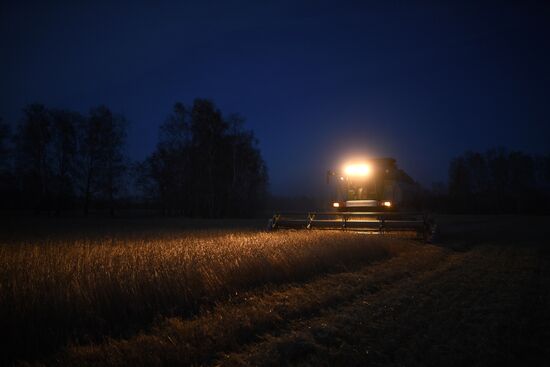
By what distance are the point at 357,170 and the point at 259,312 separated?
12.6m

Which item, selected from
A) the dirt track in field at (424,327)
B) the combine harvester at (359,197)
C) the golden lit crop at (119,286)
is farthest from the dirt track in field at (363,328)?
the combine harvester at (359,197)

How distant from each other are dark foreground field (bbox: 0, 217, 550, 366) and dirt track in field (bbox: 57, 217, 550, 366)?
0.06 feet

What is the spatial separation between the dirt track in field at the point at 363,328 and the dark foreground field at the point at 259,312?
0.02 m

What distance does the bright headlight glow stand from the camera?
15155mm

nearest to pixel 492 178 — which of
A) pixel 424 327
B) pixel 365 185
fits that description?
pixel 365 185

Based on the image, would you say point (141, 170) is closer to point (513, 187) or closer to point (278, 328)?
point (278, 328)

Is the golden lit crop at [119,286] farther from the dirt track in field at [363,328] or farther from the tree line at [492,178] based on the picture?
the tree line at [492,178]

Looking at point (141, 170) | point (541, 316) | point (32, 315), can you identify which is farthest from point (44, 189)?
point (541, 316)

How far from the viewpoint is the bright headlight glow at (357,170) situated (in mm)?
15155

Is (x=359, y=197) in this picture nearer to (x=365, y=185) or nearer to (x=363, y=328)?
(x=365, y=185)

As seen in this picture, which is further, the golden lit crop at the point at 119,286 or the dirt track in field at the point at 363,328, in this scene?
the golden lit crop at the point at 119,286

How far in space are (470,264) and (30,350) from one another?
8.39 m

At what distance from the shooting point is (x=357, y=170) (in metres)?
15.3

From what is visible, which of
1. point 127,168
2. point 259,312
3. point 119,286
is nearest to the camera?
point 259,312
